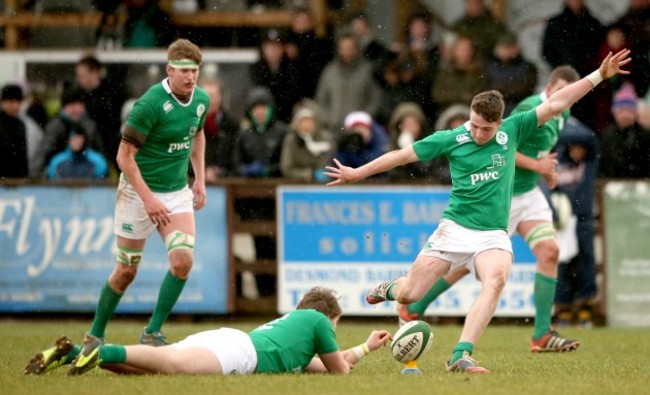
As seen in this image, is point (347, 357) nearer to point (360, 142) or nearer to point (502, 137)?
point (502, 137)

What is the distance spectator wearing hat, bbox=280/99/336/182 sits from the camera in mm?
16875

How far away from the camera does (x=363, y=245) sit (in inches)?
639

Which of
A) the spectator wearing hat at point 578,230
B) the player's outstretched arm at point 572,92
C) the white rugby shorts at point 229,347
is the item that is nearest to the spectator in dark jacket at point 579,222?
the spectator wearing hat at point 578,230

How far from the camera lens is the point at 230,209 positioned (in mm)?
16641

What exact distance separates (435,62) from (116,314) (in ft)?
16.1

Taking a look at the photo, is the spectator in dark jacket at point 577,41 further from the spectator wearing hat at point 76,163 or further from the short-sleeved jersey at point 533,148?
the spectator wearing hat at point 76,163

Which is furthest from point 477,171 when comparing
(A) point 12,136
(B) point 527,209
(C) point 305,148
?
(A) point 12,136

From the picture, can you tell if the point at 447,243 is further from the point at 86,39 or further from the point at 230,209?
the point at 86,39

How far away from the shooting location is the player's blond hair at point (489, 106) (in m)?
10.6

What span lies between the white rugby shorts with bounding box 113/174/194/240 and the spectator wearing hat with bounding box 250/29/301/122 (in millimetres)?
5772

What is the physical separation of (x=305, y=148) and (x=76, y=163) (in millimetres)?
2671

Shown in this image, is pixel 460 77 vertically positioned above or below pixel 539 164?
above

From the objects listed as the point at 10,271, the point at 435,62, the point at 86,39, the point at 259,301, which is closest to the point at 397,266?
the point at 259,301

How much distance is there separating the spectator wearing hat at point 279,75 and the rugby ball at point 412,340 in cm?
795
